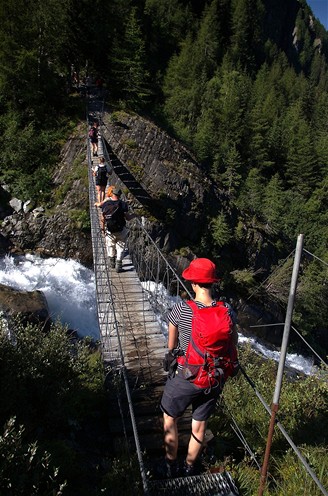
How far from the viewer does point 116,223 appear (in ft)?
20.0

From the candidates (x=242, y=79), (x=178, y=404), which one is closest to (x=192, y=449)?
(x=178, y=404)

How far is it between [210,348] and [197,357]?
0.45ft

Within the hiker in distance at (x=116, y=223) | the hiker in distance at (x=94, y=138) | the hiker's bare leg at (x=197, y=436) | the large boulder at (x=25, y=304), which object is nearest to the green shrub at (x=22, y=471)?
the hiker's bare leg at (x=197, y=436)

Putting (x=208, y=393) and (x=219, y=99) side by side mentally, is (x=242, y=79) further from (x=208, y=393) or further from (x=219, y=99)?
(x=208, y=393)

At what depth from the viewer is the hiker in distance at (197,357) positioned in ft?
7.48

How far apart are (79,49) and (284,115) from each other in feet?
102

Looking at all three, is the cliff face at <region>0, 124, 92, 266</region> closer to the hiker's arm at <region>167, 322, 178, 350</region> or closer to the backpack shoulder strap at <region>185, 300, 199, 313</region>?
the hiker's arm at <region>167, 322, 178, 350</region>

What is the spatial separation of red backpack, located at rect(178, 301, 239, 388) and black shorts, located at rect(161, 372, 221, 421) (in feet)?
0.27

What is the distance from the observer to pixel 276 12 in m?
69.9

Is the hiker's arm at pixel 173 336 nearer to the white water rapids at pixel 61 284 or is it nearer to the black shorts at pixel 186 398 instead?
the black shorts at pixel 186 398

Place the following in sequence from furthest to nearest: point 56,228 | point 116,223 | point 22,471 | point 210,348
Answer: point 56,228 < point 116,223 < point 210,348 < point 22,471

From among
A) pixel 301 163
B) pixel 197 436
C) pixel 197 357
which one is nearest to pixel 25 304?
pixel 197 436

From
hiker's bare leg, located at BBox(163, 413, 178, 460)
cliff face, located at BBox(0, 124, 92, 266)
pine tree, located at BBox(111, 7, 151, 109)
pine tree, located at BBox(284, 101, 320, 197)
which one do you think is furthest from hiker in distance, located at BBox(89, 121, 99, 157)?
pine tree, located at BBox(284, 101, 320, 197)

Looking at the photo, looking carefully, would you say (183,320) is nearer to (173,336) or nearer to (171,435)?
(173,336)
